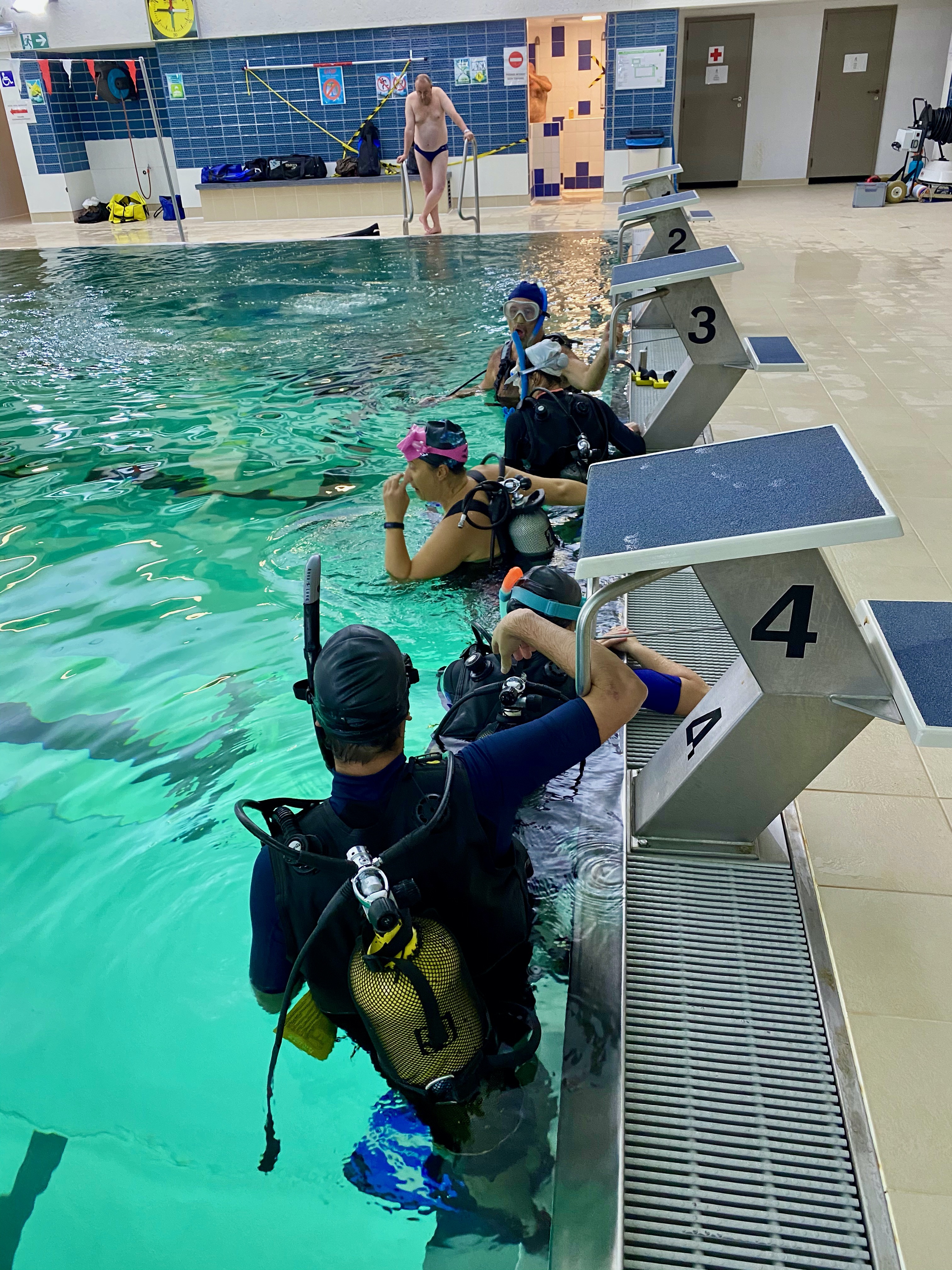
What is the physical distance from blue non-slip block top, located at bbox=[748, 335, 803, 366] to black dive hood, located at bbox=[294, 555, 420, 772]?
3.27 meters

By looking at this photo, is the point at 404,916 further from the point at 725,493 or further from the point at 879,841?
the point at 879,841

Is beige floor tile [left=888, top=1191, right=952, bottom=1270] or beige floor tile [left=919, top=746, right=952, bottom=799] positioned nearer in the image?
beige floor tile [left=888, top=1191, right=952, bottom=1270]

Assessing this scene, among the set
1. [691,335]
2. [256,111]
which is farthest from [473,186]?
[691,335]

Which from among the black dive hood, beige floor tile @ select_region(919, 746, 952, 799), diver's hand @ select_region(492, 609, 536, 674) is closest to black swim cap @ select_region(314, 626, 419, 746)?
the black dive hood

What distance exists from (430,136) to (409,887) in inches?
622

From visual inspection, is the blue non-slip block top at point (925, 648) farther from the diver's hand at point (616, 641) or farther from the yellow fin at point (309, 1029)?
the yellow fin at point (309, 1029)

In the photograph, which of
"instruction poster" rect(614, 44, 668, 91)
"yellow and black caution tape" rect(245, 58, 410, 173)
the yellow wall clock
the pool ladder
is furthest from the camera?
"yellow and black caution tape" rect(245, 58, 410, 173)

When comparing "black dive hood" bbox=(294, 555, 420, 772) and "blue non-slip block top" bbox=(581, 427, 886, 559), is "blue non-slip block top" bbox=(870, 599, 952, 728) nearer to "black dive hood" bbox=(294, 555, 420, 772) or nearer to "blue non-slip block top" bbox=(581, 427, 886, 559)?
"blue non-slip block top" bbox=(581, 427, 886, 559)

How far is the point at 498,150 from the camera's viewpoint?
56.7 feet

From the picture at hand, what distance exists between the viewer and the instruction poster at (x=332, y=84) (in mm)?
17172

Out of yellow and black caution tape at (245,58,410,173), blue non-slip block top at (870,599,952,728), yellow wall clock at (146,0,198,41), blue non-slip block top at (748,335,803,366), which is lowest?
blue non-slip block top at (748,335,803,366)

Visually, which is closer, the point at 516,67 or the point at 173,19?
the point at 516,67

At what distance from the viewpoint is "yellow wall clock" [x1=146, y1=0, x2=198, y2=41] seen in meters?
16.9

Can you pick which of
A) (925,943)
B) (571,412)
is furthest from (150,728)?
(925,943)
